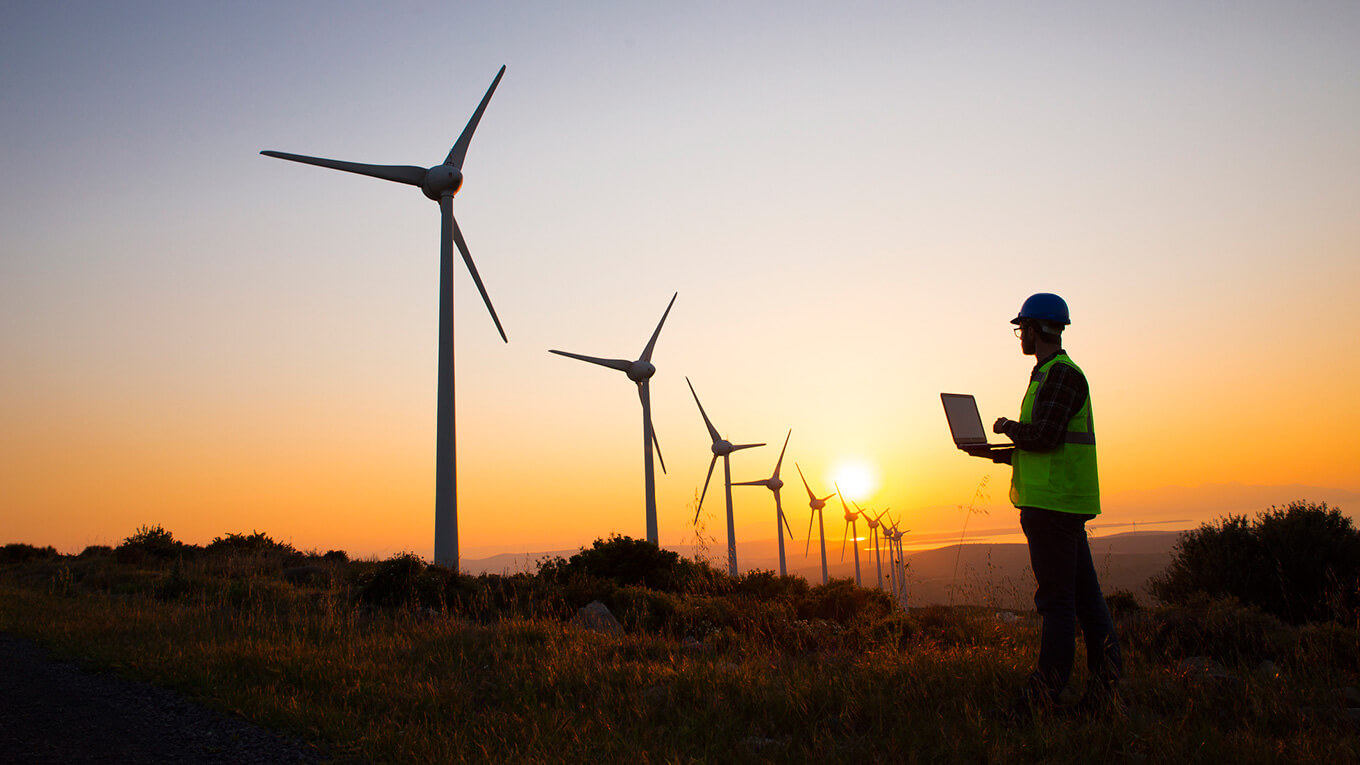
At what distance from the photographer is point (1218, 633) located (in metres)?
8.62

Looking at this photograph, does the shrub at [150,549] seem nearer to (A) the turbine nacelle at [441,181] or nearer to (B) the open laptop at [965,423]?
(A) the turbine nacelle at [441,181]

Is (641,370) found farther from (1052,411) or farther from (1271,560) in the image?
(1052,411)

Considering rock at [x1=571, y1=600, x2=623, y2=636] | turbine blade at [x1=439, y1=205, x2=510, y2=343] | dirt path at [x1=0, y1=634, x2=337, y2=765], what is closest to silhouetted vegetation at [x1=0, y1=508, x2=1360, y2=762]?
dirt path at [x1=0, y1=634, x2=337, y2=765]

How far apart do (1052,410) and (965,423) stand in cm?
71

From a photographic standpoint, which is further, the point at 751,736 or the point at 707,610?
the point at 707,610

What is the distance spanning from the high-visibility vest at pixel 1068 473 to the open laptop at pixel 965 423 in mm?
395

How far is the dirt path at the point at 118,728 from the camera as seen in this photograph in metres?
4.80

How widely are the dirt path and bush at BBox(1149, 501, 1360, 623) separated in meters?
13.8

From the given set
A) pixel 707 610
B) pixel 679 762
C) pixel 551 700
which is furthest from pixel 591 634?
pixel 679 762

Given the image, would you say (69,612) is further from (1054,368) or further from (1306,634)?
(1306,634)

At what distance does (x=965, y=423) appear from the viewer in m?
Answer: 5.58

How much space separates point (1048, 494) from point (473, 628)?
6376 mm

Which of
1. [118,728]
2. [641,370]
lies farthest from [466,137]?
[118,728]

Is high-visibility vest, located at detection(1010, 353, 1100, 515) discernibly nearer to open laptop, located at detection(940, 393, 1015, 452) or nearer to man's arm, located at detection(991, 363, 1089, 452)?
man's arm, located at detection(991, 363, 1089, 452)
